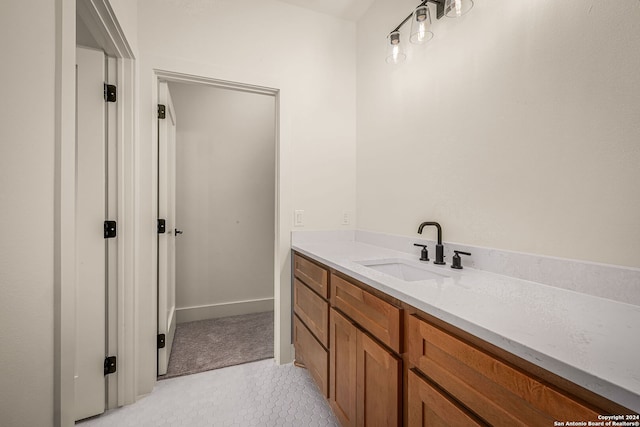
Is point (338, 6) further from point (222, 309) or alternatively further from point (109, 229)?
point (222, 309)

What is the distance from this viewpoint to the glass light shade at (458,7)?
1.16m

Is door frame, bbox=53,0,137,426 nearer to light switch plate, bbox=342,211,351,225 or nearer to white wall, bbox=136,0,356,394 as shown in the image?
white wall, bbox=136,0,356,394

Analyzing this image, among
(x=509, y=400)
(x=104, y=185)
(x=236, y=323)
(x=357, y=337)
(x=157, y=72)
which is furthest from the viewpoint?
(x=236, y=323)

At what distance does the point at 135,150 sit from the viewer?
1569 millimetres

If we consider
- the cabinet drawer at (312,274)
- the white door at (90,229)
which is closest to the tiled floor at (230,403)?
the white door at (90,229)

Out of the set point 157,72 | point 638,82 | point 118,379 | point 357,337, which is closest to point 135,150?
point 157,72

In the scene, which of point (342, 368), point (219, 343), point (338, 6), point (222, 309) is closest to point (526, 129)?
point (342, 368)

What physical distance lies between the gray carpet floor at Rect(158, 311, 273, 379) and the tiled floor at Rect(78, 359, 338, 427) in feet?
0.40

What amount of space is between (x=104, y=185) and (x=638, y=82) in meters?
2.18

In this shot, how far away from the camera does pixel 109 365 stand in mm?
1544

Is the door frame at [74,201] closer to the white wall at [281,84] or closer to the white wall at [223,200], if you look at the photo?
the white wall at [281,84]

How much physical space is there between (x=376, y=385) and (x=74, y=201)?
3.70 feet

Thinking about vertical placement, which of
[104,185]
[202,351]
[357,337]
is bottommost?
[202,351]

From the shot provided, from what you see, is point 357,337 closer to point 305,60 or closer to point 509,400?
point 509,400
